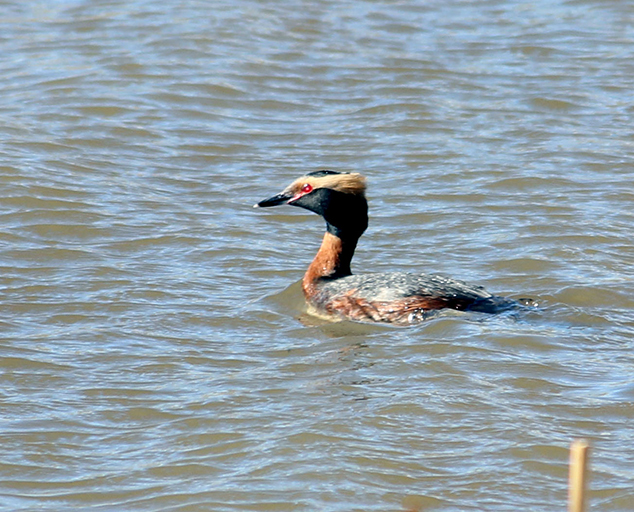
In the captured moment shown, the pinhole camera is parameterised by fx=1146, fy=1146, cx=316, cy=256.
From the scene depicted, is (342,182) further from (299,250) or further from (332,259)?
(299,250)

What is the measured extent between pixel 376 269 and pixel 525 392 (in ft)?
8.76

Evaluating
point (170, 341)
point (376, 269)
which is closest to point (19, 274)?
point (170, 341)

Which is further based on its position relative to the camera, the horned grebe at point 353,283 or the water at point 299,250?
the horned grebe at point 353,283

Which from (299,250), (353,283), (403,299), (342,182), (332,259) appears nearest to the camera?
(403,299)

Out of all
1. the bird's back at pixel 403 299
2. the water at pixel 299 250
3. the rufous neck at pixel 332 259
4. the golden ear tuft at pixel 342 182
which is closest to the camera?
the water at pixel 299 250

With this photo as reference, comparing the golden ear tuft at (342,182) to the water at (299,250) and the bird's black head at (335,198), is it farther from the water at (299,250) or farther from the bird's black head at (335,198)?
the water at (299,250)

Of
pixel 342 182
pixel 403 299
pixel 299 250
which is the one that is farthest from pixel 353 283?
pixel 299 250

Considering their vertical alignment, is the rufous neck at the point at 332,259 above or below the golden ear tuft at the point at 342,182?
below

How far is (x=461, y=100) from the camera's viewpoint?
13.1 meters

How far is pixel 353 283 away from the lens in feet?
25.7

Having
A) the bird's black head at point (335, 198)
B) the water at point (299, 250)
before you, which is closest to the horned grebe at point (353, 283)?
the bird's black head at point (335, 198)

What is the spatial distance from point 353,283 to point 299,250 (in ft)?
4.78

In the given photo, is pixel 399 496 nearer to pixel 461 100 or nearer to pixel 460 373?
pixel 460 373

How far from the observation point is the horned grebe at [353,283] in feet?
24.1
